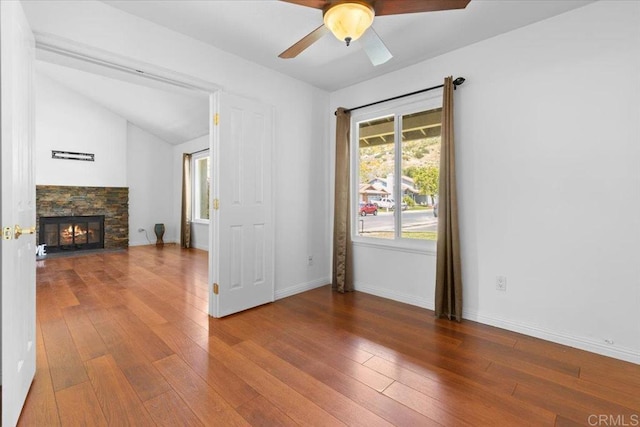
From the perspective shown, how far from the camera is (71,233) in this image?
20.9 feet

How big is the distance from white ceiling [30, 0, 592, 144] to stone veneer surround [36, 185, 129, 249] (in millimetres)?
4967

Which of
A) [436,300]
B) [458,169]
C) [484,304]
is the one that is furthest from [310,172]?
[484,304]

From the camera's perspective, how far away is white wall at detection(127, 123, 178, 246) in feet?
24.0

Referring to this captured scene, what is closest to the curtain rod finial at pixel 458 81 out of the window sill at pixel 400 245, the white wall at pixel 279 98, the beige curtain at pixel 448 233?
the beige curtain at pixel 448 233

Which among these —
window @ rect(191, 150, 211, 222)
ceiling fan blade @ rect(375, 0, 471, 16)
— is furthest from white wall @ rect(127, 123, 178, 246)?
ceiling fan blade @ rect(375, 0, 471, 16)

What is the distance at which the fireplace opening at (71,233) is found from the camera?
6.10 metres

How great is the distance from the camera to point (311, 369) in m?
1.98

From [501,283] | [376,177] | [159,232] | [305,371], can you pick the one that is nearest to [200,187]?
[159,232]

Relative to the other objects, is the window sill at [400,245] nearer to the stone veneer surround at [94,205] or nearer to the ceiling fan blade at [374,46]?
the ceiling fan blade at [374,46]

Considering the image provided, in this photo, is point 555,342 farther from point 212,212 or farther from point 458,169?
point 212,212

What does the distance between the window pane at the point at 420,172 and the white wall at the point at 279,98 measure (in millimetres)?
1096

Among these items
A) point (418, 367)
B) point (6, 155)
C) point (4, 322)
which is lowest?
point (418, 367)

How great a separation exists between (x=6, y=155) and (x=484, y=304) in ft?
11.3

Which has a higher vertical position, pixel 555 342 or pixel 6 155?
pixel 6 155
